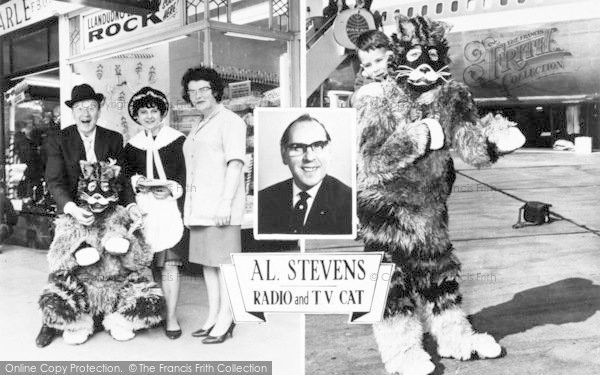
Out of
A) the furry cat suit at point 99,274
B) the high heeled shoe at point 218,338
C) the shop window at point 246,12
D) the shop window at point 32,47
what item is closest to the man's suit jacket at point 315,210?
the high heeled shoe at point 218,338

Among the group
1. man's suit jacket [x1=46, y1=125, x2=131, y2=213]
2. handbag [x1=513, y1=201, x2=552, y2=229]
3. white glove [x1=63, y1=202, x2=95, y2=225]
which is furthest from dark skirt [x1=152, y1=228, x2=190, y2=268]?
handbag [x1=513, y1=201, x2=552, y2=229]

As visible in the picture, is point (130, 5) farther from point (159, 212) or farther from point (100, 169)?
point (159, 212)

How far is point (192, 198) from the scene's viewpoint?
222cm

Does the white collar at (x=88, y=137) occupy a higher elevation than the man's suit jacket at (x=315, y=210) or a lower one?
higher

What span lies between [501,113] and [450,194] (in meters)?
0.34

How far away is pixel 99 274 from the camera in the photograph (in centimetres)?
227

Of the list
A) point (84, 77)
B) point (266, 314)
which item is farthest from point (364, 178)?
point (84, 77)

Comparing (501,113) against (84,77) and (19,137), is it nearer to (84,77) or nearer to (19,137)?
(84,77)

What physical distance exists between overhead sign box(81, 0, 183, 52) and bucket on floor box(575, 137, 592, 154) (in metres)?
1.59

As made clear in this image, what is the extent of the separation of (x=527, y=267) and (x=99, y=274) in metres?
1.64

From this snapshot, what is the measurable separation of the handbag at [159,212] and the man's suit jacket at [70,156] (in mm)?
142

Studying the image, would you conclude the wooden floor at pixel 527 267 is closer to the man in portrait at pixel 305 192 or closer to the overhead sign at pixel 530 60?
the man in portrait at pixel 305 192

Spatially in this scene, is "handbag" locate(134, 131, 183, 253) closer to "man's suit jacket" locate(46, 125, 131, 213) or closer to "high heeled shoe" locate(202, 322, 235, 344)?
"man's suit jacket" locate(46, 125, 131, 213)

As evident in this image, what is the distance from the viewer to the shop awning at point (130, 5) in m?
2.30
